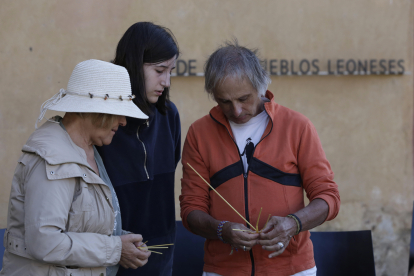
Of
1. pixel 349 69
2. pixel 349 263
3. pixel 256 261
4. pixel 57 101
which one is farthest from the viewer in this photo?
pixel 349 69

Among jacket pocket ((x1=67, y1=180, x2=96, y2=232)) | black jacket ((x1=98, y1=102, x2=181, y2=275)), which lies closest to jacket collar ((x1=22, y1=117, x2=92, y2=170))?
jacket pocket ((x1=67, y1=180, x2=96, y2=232))

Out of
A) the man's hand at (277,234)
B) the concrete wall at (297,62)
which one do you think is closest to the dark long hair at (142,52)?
the man's hand at (277,234)

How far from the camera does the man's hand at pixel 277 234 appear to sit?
6.42 feet

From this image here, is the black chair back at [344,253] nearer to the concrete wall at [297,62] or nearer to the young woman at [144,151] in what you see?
the young woman at [144,151]

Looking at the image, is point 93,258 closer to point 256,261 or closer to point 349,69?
point 256,261

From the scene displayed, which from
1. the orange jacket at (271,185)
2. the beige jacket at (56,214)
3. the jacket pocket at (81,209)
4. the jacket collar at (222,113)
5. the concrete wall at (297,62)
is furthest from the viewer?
the concrete wall at (297,62)

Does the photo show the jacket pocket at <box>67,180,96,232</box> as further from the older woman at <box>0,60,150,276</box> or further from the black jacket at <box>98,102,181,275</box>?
the black jacket at <box>98,102,181,275</box>

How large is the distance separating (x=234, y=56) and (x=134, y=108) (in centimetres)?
60

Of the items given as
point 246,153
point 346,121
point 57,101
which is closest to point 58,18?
point 57,101

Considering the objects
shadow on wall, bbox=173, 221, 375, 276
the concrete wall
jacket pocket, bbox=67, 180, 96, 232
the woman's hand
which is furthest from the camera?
the concrete wall

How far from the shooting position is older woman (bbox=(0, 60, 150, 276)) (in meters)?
1.65

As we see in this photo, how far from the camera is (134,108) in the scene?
1989mm

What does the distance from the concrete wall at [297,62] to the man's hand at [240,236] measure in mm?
2403

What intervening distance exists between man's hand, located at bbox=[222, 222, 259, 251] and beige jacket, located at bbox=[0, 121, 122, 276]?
1.66ft
